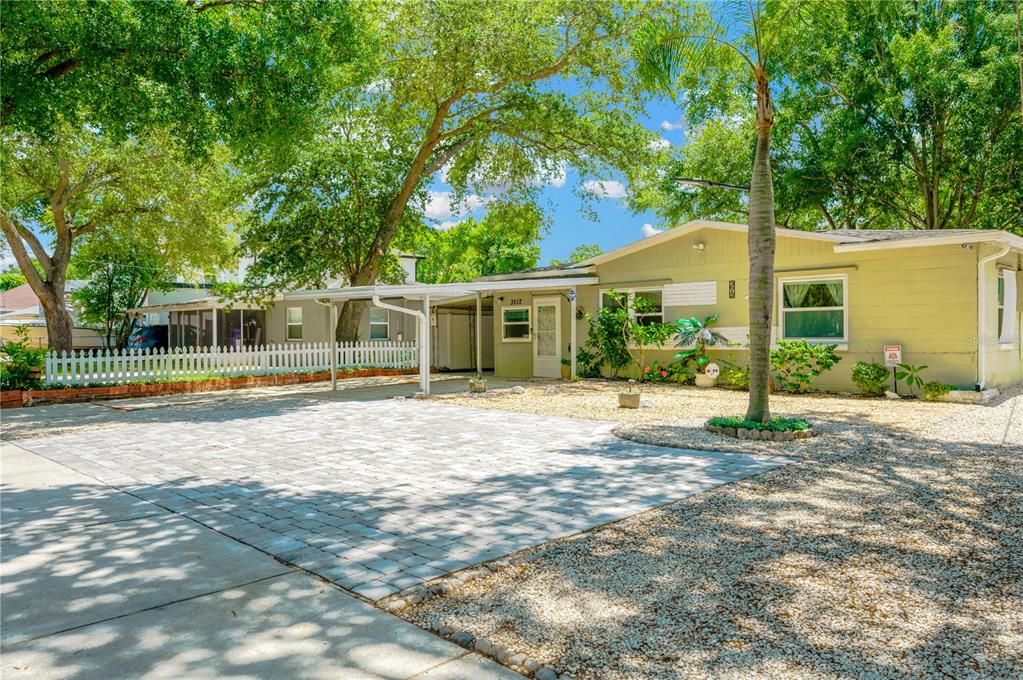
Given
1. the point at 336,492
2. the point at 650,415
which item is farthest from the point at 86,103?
the point at 650,415

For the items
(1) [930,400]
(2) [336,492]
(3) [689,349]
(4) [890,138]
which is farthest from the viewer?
(4) [890,138]

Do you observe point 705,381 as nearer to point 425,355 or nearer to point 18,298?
point 425,355

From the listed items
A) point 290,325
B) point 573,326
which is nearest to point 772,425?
point 573,326

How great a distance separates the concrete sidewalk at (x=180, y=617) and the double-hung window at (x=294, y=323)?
19239mm

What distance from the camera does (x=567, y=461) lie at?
7.00 meters

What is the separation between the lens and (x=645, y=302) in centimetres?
1556

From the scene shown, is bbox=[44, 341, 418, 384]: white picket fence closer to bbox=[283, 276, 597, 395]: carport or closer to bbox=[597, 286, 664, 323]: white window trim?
bbox=[283, 276, 597, 395]: carport

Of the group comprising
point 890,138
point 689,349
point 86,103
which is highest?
point 890,138

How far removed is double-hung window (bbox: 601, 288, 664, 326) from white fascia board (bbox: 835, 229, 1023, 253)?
4.11 m

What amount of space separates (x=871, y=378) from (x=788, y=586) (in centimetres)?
1023

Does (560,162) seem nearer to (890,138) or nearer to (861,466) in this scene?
(890,138)

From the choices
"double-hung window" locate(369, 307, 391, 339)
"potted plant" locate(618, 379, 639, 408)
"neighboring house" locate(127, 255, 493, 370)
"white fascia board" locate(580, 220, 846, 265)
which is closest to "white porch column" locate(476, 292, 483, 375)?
"white fascia board" locate(580, 220, 846, 265)

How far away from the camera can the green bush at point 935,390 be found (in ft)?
38.7

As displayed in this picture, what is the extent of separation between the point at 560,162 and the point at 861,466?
14.5 m
